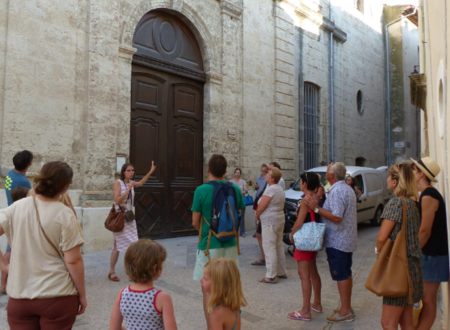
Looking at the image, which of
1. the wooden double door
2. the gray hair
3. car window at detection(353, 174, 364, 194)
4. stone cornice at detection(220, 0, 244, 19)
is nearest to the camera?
the gray hair

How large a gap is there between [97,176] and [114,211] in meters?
2.32

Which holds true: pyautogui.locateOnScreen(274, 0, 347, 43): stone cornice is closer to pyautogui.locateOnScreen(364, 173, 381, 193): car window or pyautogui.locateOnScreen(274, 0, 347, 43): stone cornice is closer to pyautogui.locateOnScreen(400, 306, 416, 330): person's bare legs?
pyautogui.locateOnScreen(364, 173, 381, 193): car window

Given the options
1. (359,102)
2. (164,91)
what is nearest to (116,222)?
(164,91)

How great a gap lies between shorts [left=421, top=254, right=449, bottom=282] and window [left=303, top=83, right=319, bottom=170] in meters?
10.6

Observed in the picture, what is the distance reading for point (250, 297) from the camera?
498 centimetres

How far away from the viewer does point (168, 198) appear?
919cm

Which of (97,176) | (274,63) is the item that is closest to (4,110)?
(97,176)

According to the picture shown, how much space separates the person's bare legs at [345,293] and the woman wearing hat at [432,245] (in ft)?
2.62

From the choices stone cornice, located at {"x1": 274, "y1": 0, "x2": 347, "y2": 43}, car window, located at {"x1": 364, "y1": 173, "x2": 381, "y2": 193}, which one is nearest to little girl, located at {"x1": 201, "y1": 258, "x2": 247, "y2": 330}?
car window, located at {"x1": 364, "y1": 173, "x2": 381, "y2": 193}

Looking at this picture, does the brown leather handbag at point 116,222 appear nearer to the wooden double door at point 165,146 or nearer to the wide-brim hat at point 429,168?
the wooden double door at point 165,146

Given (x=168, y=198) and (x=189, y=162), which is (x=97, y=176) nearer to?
(x=168, y=198)

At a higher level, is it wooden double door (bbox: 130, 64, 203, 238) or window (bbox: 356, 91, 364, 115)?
window (bbox: 356, 91, 364, 115)

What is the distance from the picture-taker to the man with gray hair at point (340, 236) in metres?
4.03

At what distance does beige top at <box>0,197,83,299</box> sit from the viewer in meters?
2.30
